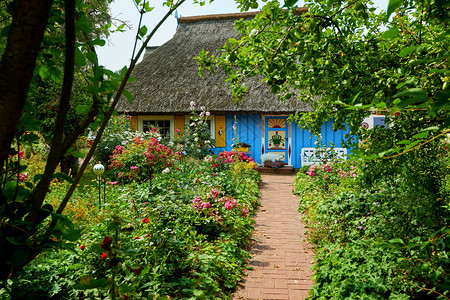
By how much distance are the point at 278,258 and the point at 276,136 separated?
29.6ft

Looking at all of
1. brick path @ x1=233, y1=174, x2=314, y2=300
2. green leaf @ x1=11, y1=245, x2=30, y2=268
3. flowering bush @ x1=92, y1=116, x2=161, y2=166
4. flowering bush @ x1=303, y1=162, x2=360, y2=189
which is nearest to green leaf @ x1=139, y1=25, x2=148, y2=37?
green leaf @ x1=11, y1=245, x2=30, y2=268

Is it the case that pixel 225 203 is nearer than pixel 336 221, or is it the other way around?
pixel 336 221

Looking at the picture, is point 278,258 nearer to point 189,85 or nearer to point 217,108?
point 217,108

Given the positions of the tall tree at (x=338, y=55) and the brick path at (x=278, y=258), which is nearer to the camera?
the tall tree at (x=338, y=55)

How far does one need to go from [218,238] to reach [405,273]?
8.11 feet

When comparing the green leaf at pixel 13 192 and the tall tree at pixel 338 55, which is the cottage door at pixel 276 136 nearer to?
the tall tree at pixel 338 55

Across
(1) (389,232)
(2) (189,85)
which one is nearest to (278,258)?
(1) (389,232)

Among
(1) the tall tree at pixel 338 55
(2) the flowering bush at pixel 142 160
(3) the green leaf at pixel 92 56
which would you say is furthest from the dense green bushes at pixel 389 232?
(2) the flowering bush at pixel 142 160

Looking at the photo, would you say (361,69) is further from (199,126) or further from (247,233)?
(199,126)

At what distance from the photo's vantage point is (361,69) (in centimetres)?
242

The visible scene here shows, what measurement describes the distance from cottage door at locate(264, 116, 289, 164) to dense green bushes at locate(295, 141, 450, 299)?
8284mm

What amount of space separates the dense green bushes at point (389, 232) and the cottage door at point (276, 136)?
828 centimetres

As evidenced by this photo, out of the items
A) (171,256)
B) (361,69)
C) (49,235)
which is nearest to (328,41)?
(361,69)

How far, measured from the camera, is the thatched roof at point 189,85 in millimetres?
12852
